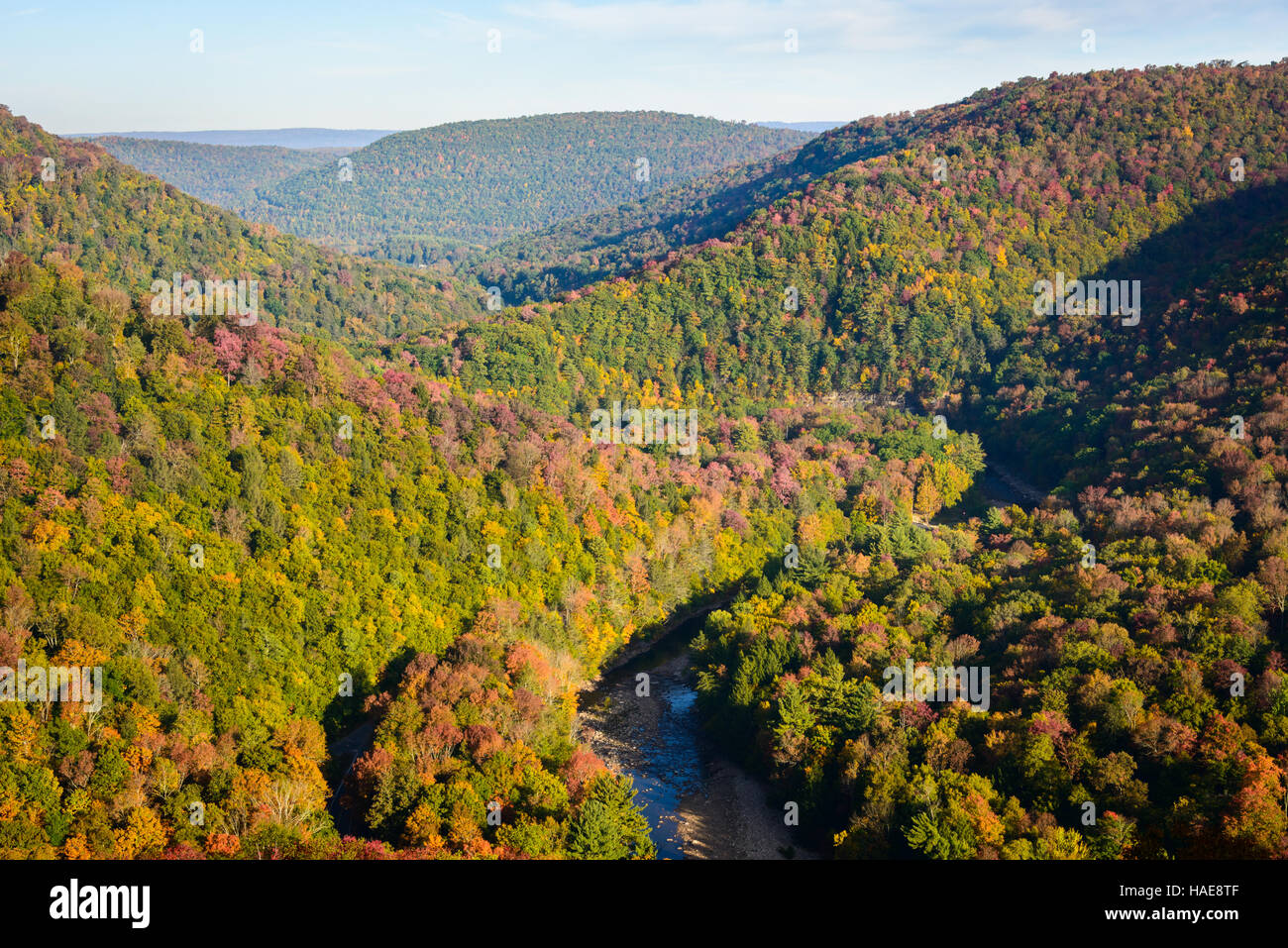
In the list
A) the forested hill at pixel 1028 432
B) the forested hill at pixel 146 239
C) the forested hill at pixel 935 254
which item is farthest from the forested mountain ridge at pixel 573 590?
the forested hill at pixel 146 239

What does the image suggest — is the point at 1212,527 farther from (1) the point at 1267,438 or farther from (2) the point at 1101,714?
(2) the point at 1101,714

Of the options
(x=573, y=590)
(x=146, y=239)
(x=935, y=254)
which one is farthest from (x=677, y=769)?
(x=146, y=239)

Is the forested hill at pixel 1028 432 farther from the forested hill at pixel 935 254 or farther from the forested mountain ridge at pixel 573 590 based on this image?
the forested hill at pixel 935 254

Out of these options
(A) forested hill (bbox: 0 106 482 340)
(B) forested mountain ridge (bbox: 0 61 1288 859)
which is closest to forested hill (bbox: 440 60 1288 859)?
(B) forested mountain ridge (bbox: 0 61 1288 859)

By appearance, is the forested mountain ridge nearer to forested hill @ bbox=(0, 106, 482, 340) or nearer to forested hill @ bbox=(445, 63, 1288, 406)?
forested hill @ bbox=(445, 63, 1288, 406)
